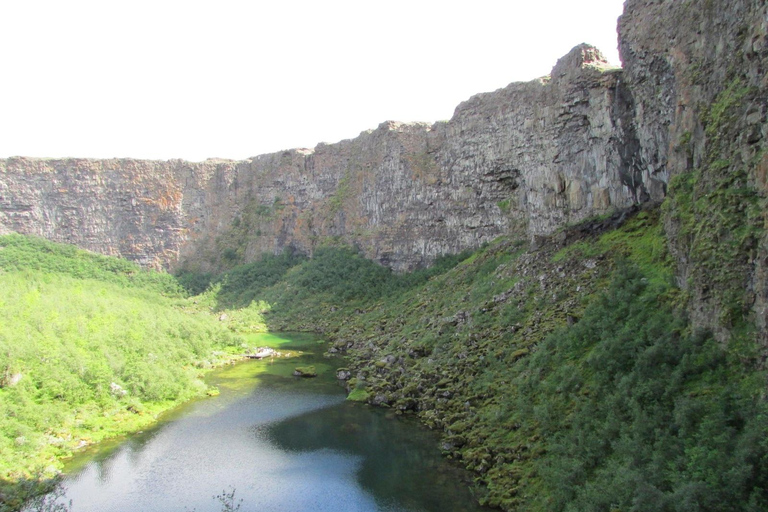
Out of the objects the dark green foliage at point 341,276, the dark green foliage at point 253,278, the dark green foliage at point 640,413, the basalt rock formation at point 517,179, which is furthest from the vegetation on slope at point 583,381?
the dark green foliage at point 253,278

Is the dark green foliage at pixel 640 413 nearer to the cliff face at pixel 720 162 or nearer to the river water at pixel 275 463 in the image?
the cliff face at pixel 720 162

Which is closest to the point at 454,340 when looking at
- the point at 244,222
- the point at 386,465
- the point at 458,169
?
the point at 386,465

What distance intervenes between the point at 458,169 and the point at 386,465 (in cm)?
3393

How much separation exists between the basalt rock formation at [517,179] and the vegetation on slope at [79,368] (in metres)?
23.5

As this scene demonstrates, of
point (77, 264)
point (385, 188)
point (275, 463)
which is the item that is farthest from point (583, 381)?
point (77, 264)

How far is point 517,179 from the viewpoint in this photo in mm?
47656

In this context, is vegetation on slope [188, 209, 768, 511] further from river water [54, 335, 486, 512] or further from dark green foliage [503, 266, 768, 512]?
river water [54, 335, 486, 512]

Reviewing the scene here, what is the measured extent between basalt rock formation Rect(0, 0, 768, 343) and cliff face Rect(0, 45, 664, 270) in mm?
145

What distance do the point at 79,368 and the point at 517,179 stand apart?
110ft

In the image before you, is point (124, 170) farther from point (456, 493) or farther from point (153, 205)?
point (456, 493)

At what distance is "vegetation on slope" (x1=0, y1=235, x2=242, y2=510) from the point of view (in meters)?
24.3

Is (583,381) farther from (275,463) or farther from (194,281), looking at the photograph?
(194,281)

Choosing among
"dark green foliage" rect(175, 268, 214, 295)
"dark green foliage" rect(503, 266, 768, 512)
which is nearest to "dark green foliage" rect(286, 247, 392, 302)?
"dark green foliage" rect(175, 268, 214, 295)

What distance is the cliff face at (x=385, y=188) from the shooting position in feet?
117
